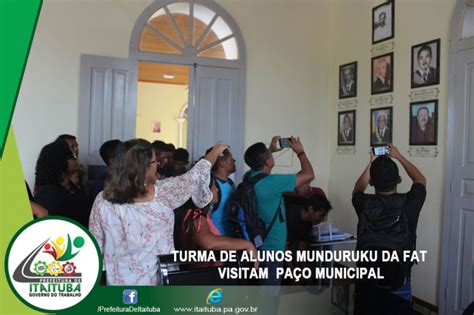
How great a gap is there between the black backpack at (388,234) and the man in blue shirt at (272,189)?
590 mm

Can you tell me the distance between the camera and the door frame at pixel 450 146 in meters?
4.05

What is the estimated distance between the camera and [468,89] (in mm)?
3914

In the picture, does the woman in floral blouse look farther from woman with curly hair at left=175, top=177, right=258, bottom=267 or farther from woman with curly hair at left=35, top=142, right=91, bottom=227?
woman with curly hair at left=35, top=142, right=91, bottom=227

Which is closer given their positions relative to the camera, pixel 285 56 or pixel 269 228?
pixel 269 228

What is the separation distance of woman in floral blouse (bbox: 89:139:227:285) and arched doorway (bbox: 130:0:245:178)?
323 cm

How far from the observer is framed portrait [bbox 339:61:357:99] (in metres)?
5.50

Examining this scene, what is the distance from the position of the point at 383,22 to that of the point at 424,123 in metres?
1.36

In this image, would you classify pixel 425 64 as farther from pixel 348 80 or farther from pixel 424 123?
pixel 348 80

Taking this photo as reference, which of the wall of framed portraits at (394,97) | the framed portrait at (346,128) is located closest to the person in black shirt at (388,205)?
the wall of framed portraits at (394,97)

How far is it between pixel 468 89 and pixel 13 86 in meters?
3.68

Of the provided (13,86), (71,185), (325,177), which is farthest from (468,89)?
(13,86)

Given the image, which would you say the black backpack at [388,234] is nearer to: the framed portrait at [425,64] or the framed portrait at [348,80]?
the framed portrait at [425,64]

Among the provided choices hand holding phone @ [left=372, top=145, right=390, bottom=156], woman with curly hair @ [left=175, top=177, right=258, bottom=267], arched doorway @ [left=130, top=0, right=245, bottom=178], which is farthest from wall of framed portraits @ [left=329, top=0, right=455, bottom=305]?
woman with curly hair @ [left=175, top=177, right=258, bottom=267]

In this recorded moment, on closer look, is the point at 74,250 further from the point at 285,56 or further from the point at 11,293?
the point at 285,56
